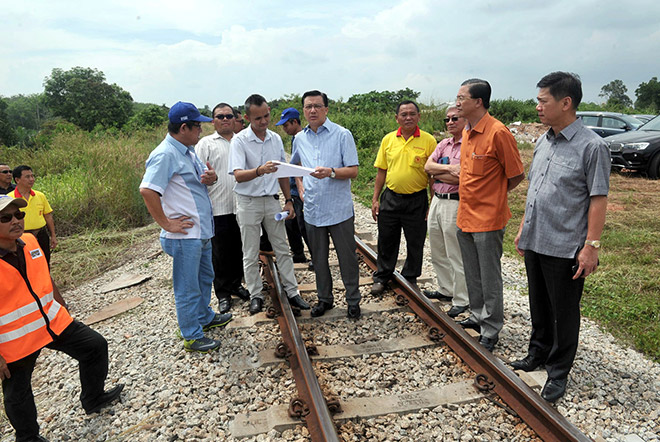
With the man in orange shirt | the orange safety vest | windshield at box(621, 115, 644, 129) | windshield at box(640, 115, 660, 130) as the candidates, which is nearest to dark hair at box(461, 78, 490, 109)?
the man in orange shirt

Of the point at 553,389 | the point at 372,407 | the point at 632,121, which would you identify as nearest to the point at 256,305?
the point at 372,407

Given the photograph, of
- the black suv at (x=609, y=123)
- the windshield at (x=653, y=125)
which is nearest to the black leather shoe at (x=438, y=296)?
the windshield at (x=653, y=125)

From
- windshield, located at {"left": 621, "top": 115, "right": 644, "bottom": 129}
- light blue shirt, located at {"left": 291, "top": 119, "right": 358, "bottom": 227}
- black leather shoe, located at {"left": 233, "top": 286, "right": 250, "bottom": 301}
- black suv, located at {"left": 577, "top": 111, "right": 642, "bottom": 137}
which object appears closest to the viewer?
light blue shirt, located at {"left": 291, "top": 119, "right": 358, "bottom": 227}

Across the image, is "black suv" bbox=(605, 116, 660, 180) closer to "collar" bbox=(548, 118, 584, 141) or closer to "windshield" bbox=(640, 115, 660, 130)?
"windshield" bbox=(640, 115, 660, 130)

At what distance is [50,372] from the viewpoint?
12.6 ft

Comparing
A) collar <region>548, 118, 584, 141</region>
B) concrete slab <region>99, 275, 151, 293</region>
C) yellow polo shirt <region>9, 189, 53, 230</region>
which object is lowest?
concrete slab <region>99, 275, 151, 293</region>

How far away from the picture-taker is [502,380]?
2855mm

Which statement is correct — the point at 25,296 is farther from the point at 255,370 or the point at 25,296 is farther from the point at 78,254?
the point at 78,254

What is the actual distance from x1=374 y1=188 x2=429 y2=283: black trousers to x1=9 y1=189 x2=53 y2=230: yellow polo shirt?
457 cm

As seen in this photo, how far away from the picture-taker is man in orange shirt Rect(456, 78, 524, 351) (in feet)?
10.7

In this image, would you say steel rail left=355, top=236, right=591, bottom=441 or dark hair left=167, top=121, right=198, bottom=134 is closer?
steel rail left=355, top=236, right=591, bottom=441

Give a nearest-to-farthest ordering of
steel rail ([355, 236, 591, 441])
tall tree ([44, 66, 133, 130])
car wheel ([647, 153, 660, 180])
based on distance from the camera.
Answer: steel rail ([355, 236, 591, 441])
car wheel ([647, 153, 660, 180])
tall tree ([44, 66, 133, 130])

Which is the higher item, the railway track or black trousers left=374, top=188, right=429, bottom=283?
black trousers left=374, top=188, right=429, bottom=283

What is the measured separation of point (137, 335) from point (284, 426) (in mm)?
2144
